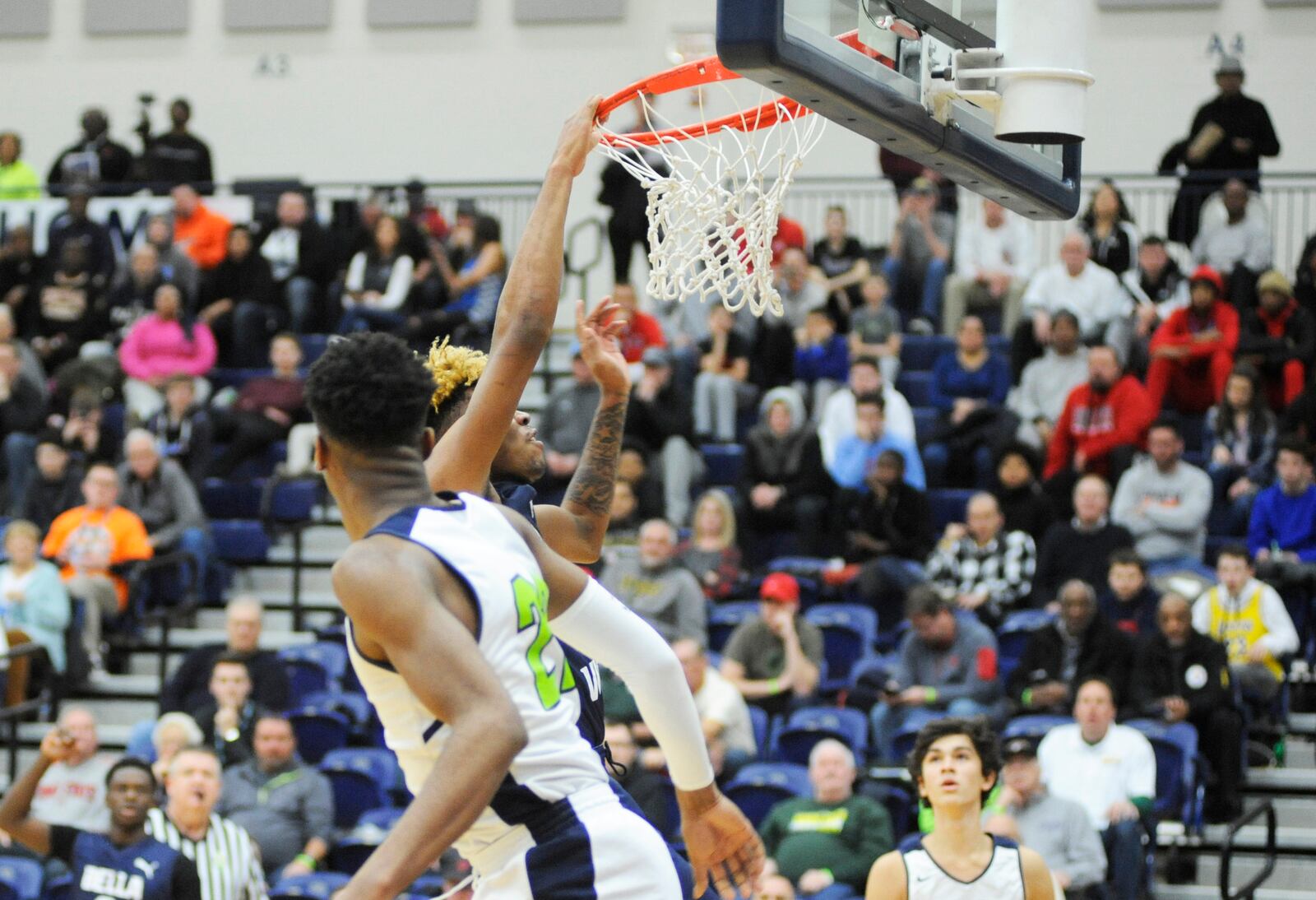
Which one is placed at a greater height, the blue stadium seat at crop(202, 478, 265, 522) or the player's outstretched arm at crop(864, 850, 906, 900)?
the blue stadium seat at crop(202, 478, 265, 522)

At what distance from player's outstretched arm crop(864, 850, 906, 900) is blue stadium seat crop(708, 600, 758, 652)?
561 centimetres

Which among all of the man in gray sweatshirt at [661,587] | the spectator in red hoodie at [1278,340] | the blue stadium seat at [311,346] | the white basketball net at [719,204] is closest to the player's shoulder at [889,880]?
the white basketball net at [719,204]

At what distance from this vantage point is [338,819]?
400 inches

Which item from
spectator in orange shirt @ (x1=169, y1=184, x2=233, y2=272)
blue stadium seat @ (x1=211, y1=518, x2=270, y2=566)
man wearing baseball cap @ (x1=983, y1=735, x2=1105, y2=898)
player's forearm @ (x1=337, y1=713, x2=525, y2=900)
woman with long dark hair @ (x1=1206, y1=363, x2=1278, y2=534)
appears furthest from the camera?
spectator in orange shirt @ (x1=169, y1=184, x2=233, y2=272)

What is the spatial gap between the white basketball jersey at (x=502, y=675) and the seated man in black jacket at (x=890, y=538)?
8.19 m

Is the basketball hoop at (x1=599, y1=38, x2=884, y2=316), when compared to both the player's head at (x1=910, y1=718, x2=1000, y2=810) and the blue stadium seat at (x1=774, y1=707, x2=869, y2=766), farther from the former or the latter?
the blue stadium seat at (x1=774, y1=707, x2=869, y2=766)

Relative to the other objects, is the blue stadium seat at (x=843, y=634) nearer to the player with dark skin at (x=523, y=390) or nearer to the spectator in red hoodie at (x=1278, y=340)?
the spectator in red hoodie at (x=1278, y=340)

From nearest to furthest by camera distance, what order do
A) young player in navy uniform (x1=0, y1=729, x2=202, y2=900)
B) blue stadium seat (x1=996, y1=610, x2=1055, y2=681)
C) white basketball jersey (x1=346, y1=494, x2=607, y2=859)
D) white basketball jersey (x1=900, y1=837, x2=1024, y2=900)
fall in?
white basketball jersey (x1=346, y1=494, x2=607, y2=859) < white basketball jersey (x1=900, y1=837, x2=1024, y2=900) < young player in navy uniform (x1=0, y1=729, x2=202, y2=900) < blue stadium seat (x1=996, y1=610, x2=1055, y2=681)

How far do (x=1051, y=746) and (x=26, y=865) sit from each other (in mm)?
4871

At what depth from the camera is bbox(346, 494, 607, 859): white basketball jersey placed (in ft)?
11.0

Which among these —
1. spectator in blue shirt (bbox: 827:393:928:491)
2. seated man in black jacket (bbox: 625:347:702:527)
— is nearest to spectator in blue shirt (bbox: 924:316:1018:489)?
spectator in blue shirt (bbox: 827:393:928:491)

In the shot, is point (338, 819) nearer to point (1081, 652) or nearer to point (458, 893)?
point (1081, 652)

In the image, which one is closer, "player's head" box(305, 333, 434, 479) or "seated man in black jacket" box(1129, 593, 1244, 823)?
"player's head" box(305, 333, 434, 479)

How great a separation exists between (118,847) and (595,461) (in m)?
4.37
